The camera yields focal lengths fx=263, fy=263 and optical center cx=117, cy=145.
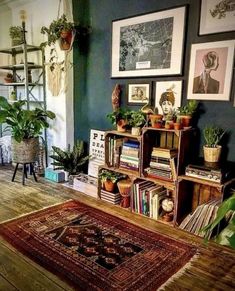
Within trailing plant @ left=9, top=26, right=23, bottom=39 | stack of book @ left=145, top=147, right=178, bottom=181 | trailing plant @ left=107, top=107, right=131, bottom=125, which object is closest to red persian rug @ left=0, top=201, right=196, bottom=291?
stack of book @ left=145, top=147, right=178, bottom=181

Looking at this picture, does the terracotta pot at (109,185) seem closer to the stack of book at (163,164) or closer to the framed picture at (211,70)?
the stack of book at (163,164)

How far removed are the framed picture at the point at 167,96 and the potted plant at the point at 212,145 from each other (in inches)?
19.0

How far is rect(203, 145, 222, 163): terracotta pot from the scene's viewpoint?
Answer: 2.34m

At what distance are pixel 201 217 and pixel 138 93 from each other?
1.50 metres

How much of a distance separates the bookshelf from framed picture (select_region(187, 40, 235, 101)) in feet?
1.33

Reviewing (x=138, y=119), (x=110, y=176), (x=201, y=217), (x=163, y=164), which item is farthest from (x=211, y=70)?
(x=110, y=176)

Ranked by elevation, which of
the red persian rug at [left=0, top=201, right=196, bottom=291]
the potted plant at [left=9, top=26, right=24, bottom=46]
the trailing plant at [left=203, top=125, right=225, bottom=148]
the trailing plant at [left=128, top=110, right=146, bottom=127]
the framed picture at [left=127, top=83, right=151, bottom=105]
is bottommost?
the red persian rug at [left=0, top=201, right=196, bottom=291]

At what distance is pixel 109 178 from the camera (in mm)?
2965

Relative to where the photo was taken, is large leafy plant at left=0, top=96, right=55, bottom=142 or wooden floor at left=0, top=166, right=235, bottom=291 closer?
wooden floor at left=0, top=166, right=235, bottom=291

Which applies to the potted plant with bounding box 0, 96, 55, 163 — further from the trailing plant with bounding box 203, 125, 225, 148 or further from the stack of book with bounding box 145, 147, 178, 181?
the trailing plant with bounding box 203, 125, 225, 148

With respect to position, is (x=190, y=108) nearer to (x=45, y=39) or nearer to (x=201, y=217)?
(x=201, y=217)

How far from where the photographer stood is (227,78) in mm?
2344

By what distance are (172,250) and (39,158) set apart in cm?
254

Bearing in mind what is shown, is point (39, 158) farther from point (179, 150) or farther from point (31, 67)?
point (179, 150)
